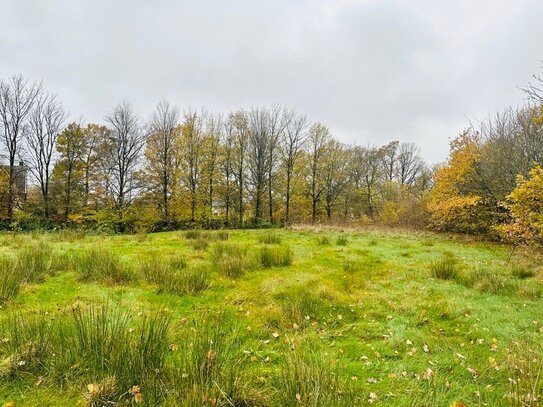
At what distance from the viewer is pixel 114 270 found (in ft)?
21.1

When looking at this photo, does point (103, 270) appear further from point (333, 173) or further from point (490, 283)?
point (333, 173)

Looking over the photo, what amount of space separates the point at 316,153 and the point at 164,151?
18386 millimetres

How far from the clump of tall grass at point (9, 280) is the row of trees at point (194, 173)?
2365cm

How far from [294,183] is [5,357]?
3636 centimetres

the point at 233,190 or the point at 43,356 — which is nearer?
the point at 43,356

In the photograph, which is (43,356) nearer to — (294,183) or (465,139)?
(465,139)

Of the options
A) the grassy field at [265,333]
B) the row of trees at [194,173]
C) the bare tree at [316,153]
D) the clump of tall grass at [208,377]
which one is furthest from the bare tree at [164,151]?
the clump of tall grass at [208,377]

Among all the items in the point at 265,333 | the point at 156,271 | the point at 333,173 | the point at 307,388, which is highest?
the point at 333,173

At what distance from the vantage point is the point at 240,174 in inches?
1420

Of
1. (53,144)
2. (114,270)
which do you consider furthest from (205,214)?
(114,270)

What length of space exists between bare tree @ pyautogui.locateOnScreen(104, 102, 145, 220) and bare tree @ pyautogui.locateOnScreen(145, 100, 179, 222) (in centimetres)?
151

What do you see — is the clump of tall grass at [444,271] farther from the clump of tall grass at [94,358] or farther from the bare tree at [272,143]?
the bare tree at [272,143]

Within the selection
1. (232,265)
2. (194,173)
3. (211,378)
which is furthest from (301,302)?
(194,173)

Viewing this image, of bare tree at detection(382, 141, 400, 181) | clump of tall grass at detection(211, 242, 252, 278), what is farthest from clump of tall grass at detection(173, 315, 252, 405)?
bare tree at detection(382, 141, 400, 181)
